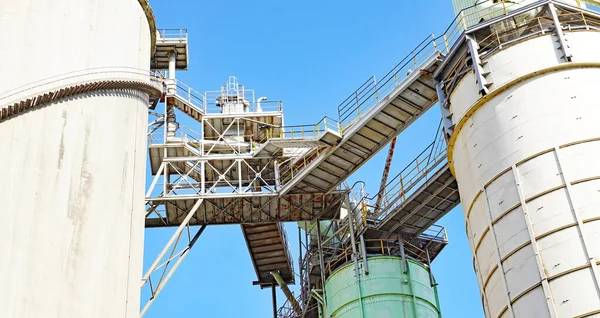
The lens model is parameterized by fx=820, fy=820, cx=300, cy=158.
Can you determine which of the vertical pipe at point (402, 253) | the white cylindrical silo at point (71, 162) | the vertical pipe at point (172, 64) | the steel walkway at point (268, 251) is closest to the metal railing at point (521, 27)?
the vertical pipe at point (402, 253)

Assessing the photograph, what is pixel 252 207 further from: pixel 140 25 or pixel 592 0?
pixel 592 0

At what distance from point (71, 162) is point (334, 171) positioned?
17.0 metres

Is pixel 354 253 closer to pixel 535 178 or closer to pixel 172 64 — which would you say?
pixel 172 64

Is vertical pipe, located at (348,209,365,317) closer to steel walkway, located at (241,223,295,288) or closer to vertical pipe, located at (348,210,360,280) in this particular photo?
vertical pipe, located at (348,210,360,280)

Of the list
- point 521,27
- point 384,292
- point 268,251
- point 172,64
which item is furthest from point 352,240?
point 521,27

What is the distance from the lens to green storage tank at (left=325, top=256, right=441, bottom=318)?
33.4m

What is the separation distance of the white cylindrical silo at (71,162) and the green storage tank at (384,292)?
13975mm

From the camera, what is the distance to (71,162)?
19453 millimetres

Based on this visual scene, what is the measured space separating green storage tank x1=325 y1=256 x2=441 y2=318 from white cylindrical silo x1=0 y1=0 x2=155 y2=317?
1398cm

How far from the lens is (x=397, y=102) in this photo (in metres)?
31.7

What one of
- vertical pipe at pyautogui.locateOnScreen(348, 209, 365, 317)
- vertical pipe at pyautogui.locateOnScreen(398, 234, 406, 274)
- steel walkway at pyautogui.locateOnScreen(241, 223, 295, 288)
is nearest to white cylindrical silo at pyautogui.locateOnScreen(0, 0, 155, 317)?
vertical pipe at pyautogui.locateOnScreen(348, 209, 365, 317)

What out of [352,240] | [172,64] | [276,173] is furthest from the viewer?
[172,64]

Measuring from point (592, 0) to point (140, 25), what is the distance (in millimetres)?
15622

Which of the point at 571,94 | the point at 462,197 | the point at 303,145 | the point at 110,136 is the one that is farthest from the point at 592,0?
the point at 110,136
